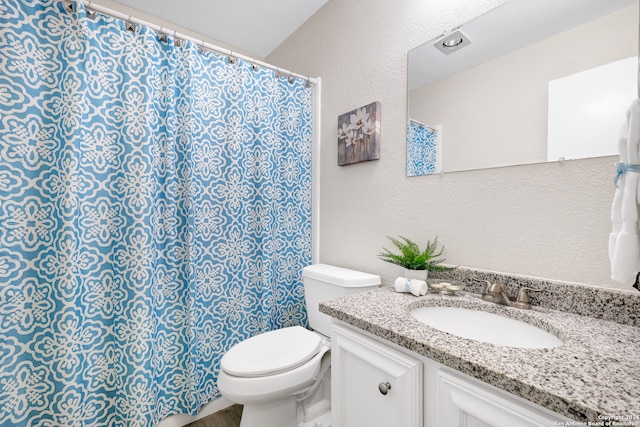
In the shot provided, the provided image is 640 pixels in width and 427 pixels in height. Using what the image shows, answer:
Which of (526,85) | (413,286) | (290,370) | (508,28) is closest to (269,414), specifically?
(290,370)

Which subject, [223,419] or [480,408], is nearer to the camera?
[480,408]

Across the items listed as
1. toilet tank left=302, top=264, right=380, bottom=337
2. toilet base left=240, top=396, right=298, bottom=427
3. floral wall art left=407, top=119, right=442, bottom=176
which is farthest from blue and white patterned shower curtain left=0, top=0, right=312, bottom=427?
floral wall art left=407, top=119, right=442, bottom=176

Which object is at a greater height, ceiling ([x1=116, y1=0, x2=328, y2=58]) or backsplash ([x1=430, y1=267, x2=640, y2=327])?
ceiling ([x1=116, y1=0, x2=328, y2=58])

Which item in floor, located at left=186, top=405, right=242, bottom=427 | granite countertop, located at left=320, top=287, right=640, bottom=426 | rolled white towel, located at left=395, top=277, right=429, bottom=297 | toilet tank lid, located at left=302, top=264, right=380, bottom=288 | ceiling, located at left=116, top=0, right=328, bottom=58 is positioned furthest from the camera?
ceiling, located at left=116, top=0, right=328, bottom=58

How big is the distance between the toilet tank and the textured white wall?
117mm

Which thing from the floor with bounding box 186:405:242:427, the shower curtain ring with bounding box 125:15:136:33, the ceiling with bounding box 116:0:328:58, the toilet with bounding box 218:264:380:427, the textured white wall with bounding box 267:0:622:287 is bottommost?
the floor with bounding box 186:405:242:427

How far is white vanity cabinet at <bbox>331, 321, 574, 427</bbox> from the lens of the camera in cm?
54

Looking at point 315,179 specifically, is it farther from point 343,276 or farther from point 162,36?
point 162,36

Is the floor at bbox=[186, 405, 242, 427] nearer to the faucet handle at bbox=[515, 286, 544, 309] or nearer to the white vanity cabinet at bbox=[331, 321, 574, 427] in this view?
the white vanity cabinet at bbox=[331, 321, 574, 427]

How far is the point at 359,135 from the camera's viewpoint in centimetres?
155

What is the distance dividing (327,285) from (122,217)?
1071 millimetres

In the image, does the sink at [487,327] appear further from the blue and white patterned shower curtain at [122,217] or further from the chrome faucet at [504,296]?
A: the blue and white patterned shower curtain at [122,217]

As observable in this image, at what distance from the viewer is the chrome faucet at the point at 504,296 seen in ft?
2.92

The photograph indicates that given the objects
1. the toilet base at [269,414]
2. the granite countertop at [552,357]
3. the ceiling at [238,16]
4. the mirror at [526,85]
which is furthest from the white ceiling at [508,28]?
the toilet base at [269,414]
